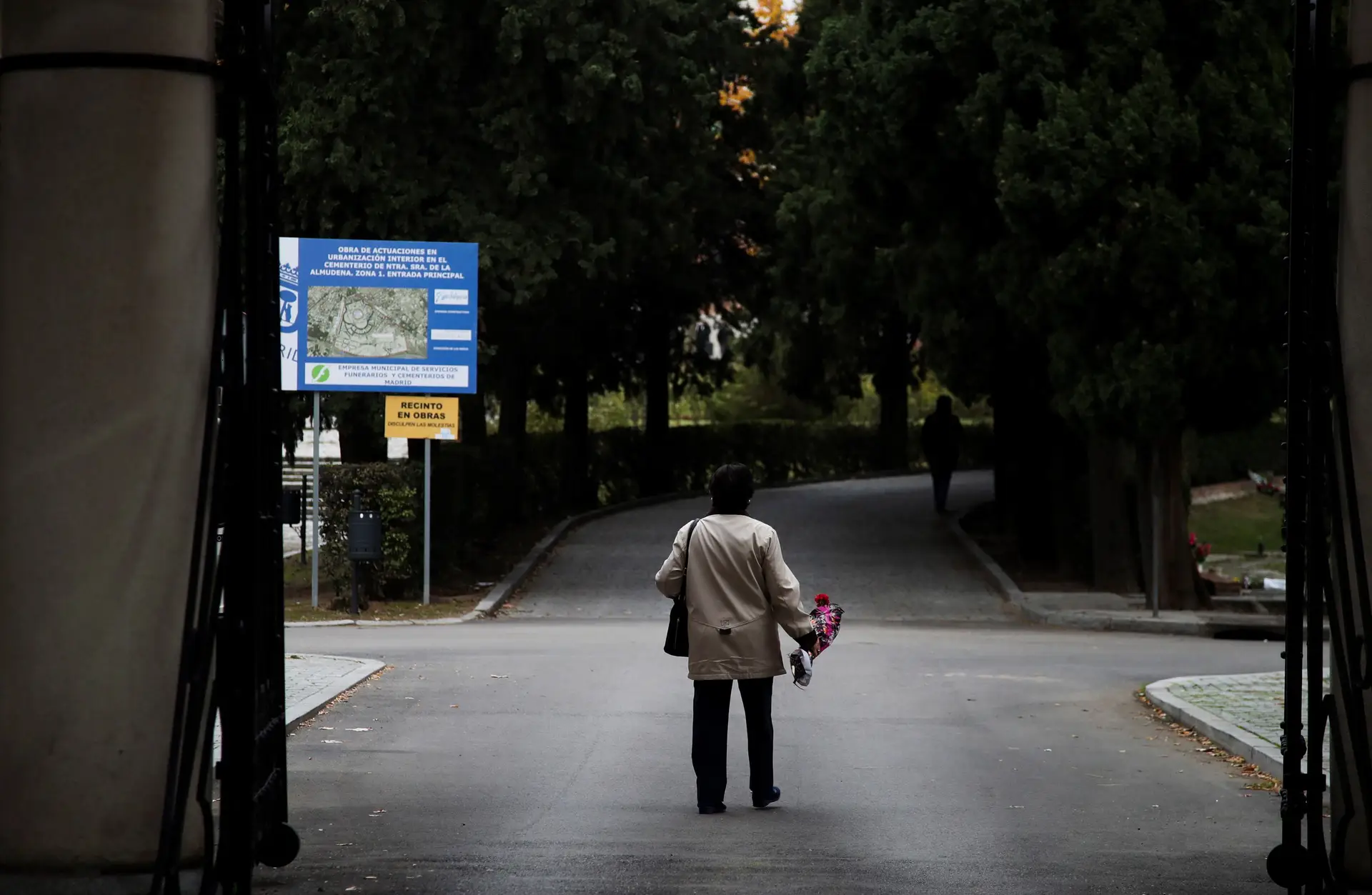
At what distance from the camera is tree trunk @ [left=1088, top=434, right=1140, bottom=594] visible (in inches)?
940

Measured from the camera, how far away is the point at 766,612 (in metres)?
9.45

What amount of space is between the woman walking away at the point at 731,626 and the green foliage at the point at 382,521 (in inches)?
490

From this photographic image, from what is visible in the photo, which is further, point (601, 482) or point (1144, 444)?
point (601, 482)

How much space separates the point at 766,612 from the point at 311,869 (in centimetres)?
267

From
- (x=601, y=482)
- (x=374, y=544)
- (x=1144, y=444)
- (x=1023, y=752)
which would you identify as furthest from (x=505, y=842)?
(x=601, y=482)

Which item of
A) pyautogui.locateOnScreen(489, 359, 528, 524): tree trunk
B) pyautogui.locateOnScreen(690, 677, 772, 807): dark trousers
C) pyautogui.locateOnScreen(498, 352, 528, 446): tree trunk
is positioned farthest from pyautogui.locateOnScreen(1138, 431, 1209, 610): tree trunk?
pyautogui.locateOnScreen(690, 677, 772, 807): dark trousers

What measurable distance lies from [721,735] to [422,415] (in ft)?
43.4

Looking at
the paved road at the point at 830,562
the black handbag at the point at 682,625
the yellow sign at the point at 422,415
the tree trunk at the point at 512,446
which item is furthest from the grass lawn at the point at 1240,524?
the black handbag at the point at 682,625

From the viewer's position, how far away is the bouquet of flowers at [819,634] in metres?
9.51

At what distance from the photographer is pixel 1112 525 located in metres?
24.0

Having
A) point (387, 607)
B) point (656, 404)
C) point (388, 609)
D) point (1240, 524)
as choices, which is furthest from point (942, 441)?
point (388, 609)

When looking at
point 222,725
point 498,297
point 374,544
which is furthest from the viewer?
point 498,297

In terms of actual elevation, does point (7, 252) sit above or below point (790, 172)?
below

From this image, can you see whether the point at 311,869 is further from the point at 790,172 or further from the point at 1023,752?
the point at 790,172
